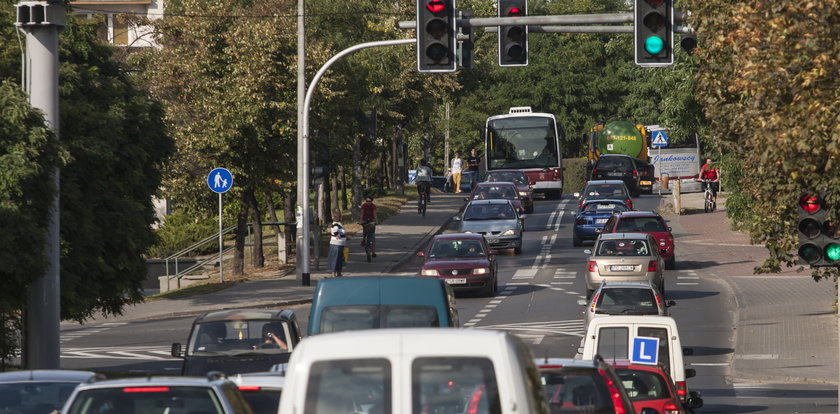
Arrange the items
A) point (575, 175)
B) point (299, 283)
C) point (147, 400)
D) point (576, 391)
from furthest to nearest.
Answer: point (575, 175) < point (299, 283) < point (576, 391) < point (147, 400)

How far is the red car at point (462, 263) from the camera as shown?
31406 mm

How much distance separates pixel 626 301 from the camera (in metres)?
22.9

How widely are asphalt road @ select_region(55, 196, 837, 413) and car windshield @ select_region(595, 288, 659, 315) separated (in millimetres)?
1021

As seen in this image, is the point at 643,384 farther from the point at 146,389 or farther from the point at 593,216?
the point at 593,216

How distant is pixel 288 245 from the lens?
41.3 m

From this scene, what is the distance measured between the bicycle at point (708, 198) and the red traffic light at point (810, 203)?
41221 millimetres

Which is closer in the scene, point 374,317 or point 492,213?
point 374,317

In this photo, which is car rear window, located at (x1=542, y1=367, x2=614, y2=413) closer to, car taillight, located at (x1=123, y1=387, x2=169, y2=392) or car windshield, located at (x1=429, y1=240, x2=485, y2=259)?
car taillight, located at (x1=123, y1=387, x2=169, y2=392)

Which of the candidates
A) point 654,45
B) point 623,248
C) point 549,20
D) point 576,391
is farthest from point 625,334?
point 623,248

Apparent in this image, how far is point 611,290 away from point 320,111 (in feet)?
56.6

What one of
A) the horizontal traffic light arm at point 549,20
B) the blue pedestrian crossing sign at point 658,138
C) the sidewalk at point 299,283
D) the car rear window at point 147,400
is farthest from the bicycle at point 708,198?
the car rear window at point 147,400

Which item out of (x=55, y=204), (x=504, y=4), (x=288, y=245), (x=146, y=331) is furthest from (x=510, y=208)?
(x=55, y=204)

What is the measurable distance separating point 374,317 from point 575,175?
65.4m

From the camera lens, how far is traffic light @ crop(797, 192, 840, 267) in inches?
595
